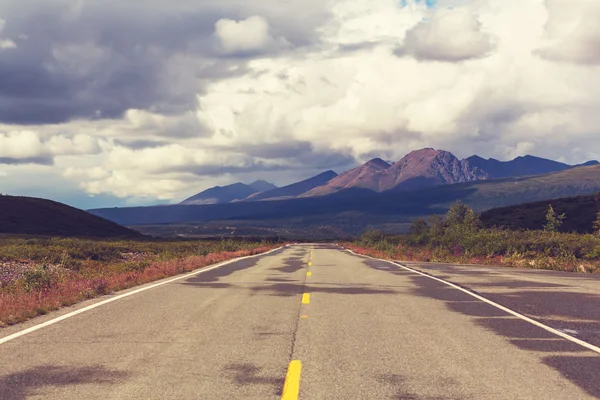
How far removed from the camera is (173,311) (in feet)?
37.8

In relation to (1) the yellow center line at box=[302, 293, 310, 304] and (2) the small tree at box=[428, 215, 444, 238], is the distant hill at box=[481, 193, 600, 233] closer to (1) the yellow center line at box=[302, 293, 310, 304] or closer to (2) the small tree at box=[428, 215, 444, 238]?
(2) the small tree at box=[428, 215, 444, 238]

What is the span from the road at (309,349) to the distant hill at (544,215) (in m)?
79.7

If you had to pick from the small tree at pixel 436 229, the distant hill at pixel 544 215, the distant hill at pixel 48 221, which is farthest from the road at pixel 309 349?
the distant hill at pixel 48 221

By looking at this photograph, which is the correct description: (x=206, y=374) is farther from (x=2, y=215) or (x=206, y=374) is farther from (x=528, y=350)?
(x=2, y=215)

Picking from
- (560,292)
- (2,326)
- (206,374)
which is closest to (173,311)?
(2,326)

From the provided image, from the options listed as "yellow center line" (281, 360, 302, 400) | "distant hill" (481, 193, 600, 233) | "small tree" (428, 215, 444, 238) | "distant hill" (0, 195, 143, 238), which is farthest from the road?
"distant hill" (0, 195, 143, 238)

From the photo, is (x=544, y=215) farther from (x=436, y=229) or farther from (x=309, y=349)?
(x=309, y=349)

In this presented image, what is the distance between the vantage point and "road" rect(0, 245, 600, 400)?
616 cm

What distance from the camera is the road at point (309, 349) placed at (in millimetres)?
6164

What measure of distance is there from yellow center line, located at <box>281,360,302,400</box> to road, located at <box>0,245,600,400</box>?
0.03 m

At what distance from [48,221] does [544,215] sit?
88.9 m

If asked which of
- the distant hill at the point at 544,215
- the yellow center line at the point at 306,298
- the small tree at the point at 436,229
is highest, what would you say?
the distant hill at the point at 544,215

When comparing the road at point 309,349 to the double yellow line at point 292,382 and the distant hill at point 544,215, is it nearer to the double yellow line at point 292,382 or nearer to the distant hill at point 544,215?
the double yellow line at point 292,382

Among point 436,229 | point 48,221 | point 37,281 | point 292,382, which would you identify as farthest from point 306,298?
point 48,221
